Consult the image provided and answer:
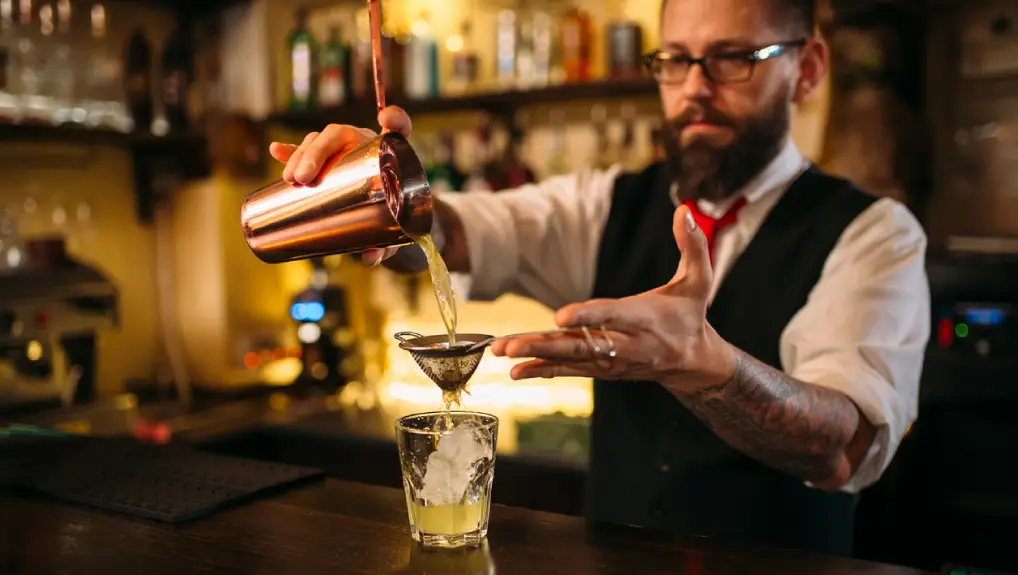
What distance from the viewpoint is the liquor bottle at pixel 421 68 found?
3275 millimetres

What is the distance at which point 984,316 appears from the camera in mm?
2129

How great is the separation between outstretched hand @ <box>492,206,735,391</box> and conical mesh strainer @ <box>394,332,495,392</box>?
0.09m

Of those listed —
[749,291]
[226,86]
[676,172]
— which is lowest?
[749,291]

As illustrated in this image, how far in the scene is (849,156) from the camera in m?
2.38

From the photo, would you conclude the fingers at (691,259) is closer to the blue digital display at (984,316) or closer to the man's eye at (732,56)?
the man's eye at (732,56)

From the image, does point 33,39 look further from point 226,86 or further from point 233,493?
point 233,493

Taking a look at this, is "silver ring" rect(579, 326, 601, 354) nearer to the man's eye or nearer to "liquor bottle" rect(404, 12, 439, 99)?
the man's eye

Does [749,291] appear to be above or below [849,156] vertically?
below

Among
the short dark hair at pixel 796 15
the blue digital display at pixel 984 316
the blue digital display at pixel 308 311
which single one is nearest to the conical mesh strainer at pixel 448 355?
the short dark hair at pixel 796 15

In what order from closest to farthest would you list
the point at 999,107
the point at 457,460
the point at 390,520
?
the point at 457,460 < the point at 390,520 < the point at 999,107

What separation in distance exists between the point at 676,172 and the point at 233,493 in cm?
96

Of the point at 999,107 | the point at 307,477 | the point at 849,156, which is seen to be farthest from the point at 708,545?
the point at 999,107

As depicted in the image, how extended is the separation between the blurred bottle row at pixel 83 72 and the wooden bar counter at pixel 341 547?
7.67ft

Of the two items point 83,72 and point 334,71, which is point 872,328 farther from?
point 83,72
